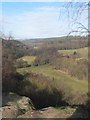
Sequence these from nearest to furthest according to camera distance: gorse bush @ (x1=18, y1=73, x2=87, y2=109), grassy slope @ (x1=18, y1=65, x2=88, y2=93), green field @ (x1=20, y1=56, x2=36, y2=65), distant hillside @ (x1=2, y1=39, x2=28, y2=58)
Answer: gorse bush @ (x1=18, y1=73, x2=87, y2=109)
distant hillside @ (x1=2, y1=39, x2=28, y2=58)
grassy slope @ (x1=18, y1=65, x2=88, y2=93)
green field @ (x1=20, y1=56, x2=36, y2=65)

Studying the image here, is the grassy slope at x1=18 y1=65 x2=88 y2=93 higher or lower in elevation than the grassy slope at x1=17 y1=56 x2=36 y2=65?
lower

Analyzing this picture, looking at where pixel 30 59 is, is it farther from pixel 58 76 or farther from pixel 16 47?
pixel 16 47

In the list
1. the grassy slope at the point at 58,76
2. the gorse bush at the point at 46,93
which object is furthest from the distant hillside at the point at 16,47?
the gorse bush at the point at 46,93

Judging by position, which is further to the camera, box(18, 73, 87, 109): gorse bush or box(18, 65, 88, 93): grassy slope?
box(18, 65, 88, 93): grassy slope

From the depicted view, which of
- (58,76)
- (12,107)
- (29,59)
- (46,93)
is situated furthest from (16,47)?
(12,107)

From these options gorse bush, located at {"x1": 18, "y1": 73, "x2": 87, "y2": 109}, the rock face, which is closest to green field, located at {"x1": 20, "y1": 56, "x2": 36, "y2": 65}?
gorse bush, located at {"x1": 18, "y1": 73, "x2": 87, "y2": 109}

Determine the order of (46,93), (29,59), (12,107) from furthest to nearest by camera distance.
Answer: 1. (29,59)
2. (46,93)
3. (12,107)

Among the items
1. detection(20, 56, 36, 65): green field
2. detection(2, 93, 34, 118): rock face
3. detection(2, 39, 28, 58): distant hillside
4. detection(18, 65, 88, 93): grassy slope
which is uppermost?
detection(2, 39, 28, 58): distant hillside

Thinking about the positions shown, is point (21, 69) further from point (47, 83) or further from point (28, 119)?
point (28, 119)

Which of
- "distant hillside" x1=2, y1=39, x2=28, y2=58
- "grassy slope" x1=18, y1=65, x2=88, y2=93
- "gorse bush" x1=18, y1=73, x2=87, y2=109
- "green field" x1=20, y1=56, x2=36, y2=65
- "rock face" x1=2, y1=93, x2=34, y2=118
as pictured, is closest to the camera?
"rock face" x1=2, y1=93, x2=34, y2=118

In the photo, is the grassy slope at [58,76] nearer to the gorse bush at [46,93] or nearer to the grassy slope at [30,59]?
the grassy slope at [30,59]

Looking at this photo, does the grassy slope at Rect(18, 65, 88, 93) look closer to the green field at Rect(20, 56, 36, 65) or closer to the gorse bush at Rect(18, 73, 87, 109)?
the green field at Rect(20, 56, 36, 65)

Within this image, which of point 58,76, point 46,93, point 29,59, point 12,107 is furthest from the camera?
point 29,59
